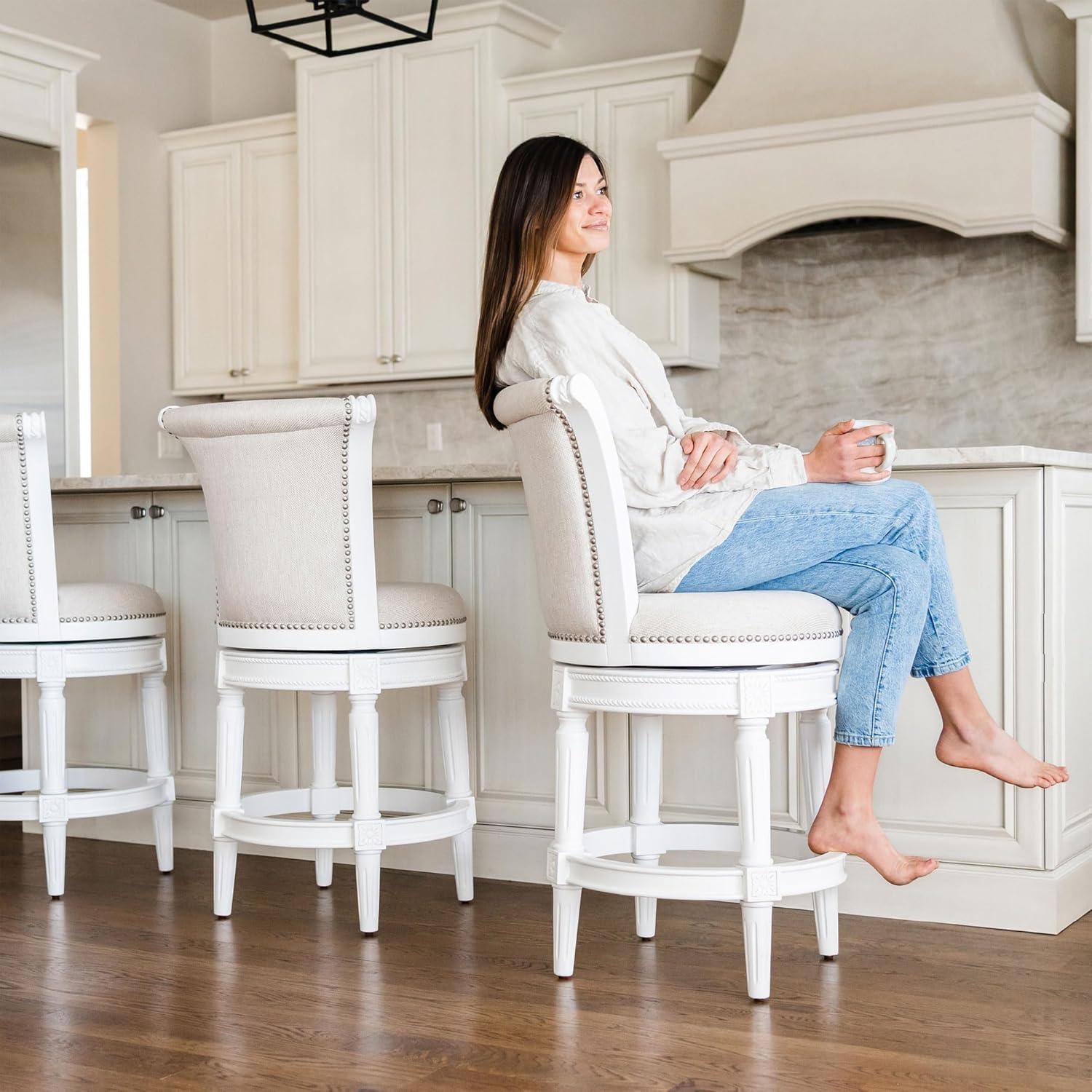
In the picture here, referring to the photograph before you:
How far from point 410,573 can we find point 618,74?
2.30 metres

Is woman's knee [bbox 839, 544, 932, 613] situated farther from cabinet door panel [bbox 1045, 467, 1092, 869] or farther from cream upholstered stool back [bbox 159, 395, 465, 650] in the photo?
cream upholstered stool back [bbox 159, 395, 465, 650]

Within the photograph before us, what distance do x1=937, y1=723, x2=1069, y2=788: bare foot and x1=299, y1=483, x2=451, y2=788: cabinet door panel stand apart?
3.84 ft

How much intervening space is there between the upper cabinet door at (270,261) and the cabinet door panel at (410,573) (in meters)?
2.47

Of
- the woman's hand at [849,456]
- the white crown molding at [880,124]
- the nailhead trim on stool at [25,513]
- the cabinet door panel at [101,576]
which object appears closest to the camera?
the woman's hand at [849,456]

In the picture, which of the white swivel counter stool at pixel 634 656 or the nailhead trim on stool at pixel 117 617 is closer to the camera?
the white swivel counter stool at pixel 634 656

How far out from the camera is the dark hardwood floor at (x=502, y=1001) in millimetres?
1961

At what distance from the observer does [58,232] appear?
197 inches

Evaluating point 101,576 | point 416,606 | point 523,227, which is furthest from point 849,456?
point 101,576

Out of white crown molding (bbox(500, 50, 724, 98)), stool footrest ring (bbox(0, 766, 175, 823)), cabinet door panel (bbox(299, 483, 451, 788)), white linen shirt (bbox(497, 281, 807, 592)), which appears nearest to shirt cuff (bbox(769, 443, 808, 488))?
white linen shirt (bbox(497, 281, 807, 592))

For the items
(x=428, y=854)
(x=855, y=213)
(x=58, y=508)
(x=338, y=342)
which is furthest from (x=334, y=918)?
(x=338, y=342)

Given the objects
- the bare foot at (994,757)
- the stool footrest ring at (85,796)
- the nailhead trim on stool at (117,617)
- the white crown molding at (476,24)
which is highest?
the white crown molding at (476,24)


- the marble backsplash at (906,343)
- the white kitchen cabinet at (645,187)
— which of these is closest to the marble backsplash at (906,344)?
the marble backsplash at (906,343)

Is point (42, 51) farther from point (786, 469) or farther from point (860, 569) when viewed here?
point (860, 569)

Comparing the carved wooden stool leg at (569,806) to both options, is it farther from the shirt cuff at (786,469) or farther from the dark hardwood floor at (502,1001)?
the shirt cuff at (786,469)
